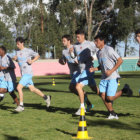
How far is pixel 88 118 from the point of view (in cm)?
920

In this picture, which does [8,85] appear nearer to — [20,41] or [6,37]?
[20,41]

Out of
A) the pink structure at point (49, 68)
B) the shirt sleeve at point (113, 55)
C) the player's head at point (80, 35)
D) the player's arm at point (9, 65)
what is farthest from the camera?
the pink structure at point (49, 68)

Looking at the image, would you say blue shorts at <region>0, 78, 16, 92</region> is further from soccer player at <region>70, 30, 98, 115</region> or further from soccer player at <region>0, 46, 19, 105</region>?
soccer player at <region>70, 30, 98, 115</region>

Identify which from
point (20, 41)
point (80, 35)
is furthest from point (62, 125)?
point (20, 41)

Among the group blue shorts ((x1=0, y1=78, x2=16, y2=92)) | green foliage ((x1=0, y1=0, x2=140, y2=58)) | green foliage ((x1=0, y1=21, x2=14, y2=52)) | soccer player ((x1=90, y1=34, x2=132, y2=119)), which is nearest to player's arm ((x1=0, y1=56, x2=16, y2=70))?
blue shorts ((x1=0, y1=78, x2=16, y2=92))

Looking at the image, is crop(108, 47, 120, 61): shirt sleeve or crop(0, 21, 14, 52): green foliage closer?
crop(108, 47, 120, 61): shirt sleeve

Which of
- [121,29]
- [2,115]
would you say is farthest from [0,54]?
[121,29]

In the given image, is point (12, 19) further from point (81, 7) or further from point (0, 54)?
point (0, 54)

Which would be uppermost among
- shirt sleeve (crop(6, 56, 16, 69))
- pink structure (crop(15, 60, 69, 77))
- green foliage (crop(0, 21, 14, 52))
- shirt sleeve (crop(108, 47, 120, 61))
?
shirt sleeve (crop(108, 47, 120, 61))

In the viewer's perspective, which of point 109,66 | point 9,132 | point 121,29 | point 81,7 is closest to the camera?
point 9,132

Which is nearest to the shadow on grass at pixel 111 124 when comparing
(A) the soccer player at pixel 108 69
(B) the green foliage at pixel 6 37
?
(A) the soccer player at pixel 108 69

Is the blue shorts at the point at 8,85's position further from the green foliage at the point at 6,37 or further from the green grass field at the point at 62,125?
the green foliage at the point at 6,37

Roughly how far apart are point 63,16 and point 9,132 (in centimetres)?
5833

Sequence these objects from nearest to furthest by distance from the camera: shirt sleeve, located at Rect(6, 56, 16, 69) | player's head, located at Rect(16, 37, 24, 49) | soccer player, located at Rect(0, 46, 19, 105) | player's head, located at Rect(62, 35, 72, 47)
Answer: player's head, located at Rect(62, 35, 72, 47) → player's head, located at Rect(16, 37, 24, 49) → shirt sleeve, located at Rect(6, 56, 16, 69) → soccer player, located at Rect(0, 46, 19, 105)
